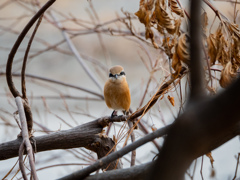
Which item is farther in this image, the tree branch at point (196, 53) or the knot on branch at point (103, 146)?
the knot on branch at point (103, 146)

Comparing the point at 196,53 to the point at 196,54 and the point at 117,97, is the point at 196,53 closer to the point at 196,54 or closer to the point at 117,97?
the point at 196,54

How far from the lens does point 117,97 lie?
2.67 metres

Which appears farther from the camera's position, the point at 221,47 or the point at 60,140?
the point at 60,140

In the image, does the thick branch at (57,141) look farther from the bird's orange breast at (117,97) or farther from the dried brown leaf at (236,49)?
the bird's orange breast at (117,97)

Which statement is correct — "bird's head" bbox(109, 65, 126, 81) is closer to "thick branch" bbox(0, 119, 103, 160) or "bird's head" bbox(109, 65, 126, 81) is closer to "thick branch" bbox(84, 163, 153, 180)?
"thick branch" bbox(0, 119, 103, 160)

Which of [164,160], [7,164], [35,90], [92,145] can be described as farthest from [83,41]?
[164,160]

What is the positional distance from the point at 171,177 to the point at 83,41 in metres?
7.35

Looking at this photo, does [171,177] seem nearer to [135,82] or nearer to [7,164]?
[7,164]

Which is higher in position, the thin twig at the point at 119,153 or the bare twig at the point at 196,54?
the thin twig at the point at 119,153

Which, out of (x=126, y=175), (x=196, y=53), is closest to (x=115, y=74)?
(x=126, y=175)

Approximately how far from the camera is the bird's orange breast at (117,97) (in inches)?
105

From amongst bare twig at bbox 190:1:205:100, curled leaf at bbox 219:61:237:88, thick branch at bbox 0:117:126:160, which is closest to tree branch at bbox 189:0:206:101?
bare twig at bbox 190:1:205:100

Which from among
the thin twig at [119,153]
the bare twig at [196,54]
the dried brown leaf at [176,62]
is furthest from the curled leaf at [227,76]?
the bare twig at [196,54]

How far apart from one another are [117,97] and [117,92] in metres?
0.05
